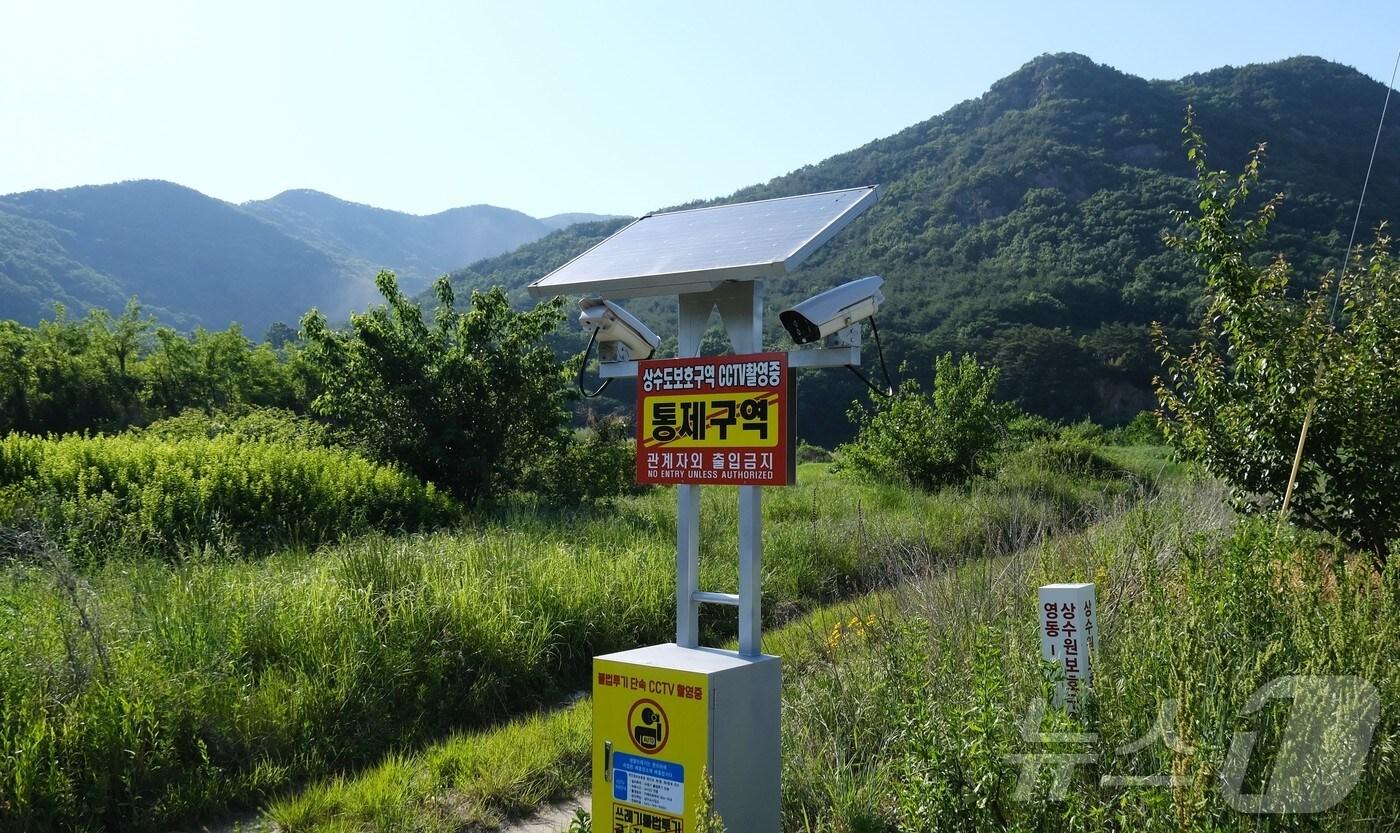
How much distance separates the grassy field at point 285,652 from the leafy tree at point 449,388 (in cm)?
526

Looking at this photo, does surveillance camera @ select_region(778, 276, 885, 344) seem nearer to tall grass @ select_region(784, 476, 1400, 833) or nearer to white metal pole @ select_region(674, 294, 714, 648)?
white metal pole @ select_region(674, 294, 714, 648)

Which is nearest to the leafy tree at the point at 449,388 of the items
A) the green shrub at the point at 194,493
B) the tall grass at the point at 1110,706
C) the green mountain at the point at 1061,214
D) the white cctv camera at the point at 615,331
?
the green shrub at the point at 194,493

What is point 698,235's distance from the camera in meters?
4.72

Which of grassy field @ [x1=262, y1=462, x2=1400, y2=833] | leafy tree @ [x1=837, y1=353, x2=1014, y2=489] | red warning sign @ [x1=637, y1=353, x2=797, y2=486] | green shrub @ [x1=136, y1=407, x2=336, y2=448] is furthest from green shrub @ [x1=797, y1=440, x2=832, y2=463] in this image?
red warning sign @ [x1=637, y1=353, x2=797, y2=486]

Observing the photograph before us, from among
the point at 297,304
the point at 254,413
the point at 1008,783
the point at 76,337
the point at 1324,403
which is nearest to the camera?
the point at 1008,783

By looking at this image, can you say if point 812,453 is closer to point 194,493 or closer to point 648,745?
point 194,493

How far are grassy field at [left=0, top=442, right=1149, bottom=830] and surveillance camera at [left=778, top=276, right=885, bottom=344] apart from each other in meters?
2.68

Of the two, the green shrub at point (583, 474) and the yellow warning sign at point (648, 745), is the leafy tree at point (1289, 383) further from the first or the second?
the green shrub at point (583, 474)

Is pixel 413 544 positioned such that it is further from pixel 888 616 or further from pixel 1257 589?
pixel 1257 589

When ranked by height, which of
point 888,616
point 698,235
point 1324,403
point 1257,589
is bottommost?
point 888,616

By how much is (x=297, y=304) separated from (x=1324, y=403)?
15594 cm

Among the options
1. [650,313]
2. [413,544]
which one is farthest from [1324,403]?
[650,313]

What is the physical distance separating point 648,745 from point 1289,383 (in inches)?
178

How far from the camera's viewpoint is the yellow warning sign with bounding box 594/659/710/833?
381cm
